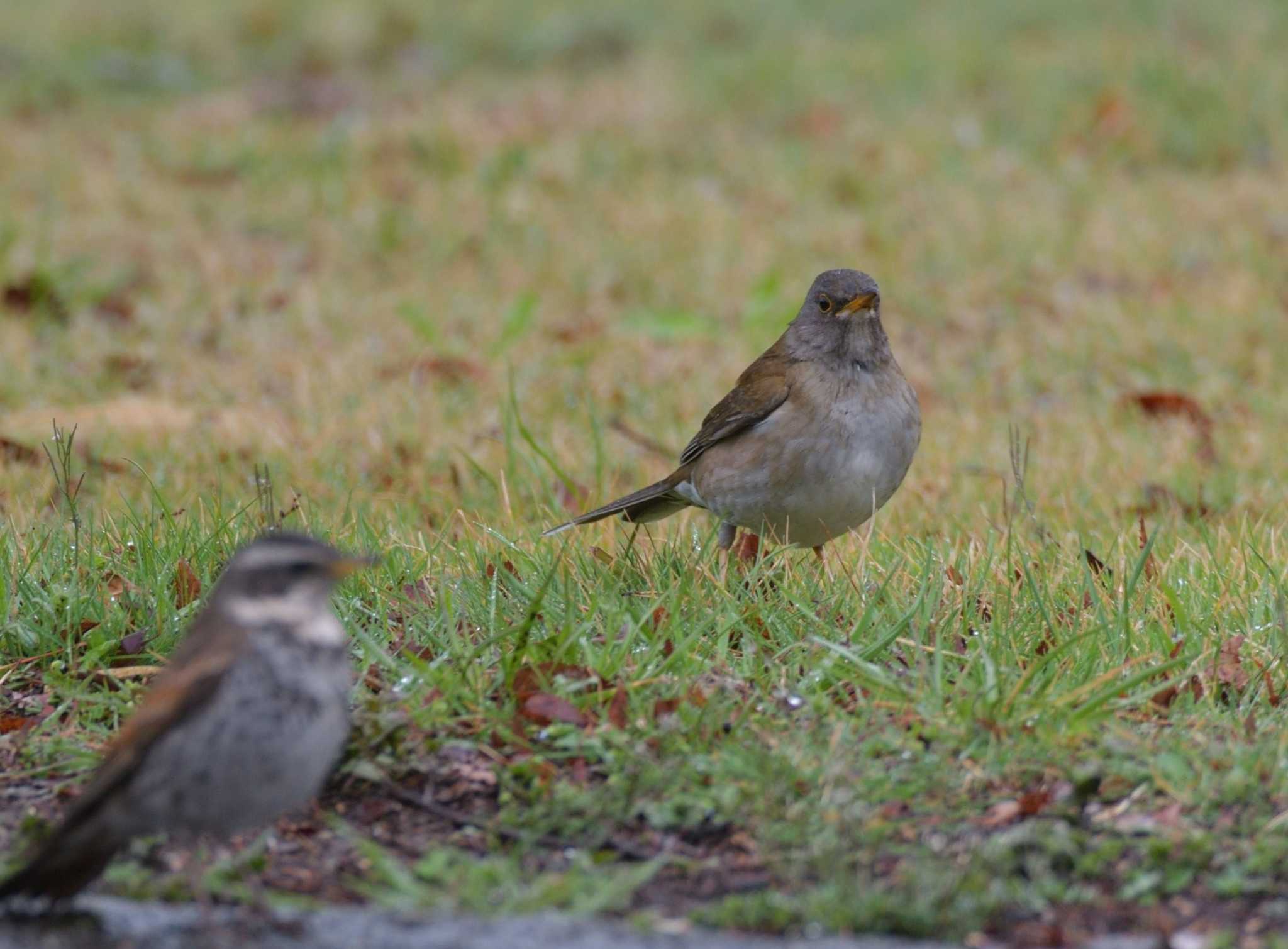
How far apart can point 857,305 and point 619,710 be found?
2324 millimetres

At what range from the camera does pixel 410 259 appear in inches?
431

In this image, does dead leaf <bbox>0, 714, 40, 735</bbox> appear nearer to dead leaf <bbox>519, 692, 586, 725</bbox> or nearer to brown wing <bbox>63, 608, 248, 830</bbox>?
brown wing <bbox>63, 608, 248, 830</bbox>

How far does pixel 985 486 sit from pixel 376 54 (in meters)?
9.89

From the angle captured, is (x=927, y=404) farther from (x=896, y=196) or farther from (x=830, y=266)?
(x=896, y=196)

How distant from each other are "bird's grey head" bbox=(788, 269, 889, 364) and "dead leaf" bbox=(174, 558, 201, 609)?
2.23 m

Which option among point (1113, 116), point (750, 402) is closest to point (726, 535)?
point (750, 402)

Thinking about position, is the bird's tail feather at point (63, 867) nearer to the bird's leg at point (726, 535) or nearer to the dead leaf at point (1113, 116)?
the bird's leg at point (726, 535)

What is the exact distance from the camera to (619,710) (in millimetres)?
4203

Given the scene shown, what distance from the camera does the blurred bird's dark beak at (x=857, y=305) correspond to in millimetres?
6090

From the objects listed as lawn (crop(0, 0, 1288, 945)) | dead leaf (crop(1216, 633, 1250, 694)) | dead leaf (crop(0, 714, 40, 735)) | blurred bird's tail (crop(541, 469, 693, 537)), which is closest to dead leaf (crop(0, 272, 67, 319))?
lawn (crop(0, 0, 1288, 945))

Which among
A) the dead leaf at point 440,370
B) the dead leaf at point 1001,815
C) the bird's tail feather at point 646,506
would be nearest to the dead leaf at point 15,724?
the bird's tail feather at point 646,506

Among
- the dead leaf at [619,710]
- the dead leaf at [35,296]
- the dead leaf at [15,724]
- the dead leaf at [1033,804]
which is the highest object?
the dead leaf at [35,296]

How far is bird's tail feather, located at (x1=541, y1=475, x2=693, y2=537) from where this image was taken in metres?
6.00

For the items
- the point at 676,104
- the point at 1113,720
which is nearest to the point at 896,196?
the point at 676,104
